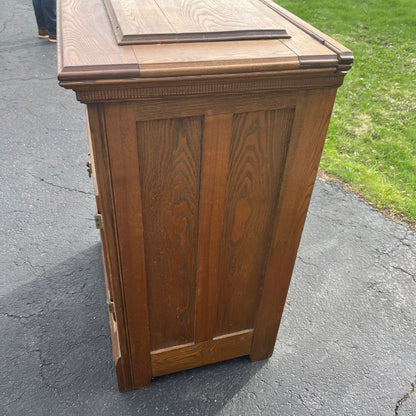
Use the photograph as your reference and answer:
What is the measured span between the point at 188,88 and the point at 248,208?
1.79 feet

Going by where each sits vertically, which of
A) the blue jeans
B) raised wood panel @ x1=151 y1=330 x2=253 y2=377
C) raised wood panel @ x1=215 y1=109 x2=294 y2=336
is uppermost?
raised wood panel @ x1=215 y1=109 x2=294 y2=336

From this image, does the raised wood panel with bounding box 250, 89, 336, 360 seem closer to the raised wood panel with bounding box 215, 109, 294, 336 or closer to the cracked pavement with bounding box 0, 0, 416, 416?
the raised wood panel with bounding box 215, 109, 294, 336

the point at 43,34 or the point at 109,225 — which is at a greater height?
the point at 109,225

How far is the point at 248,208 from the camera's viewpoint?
1.58 m

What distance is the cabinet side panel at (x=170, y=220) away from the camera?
1.31 m

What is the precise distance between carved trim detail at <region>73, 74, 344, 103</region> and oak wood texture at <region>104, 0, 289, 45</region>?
7.1 inches

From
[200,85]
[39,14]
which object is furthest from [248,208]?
[39,14]

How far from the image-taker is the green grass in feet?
11.3

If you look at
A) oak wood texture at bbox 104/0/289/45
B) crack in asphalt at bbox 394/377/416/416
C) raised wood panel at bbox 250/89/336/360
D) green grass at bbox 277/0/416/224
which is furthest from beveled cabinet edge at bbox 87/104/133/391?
green grass at bbox 277/0/416/224

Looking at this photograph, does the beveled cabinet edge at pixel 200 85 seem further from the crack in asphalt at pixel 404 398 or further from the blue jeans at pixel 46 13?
the blue jeans at pixel 46 13

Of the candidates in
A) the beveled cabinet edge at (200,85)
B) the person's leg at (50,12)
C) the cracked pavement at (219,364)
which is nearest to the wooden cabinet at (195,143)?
the beveled cabinet edge at (200,85)

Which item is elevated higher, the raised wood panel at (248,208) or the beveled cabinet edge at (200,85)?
the beveled cabinet edge at (200,85)

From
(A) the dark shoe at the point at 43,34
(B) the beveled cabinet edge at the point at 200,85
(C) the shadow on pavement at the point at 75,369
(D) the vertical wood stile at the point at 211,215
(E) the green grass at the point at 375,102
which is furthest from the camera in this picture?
(A) the dark shoe at the point at 43,34

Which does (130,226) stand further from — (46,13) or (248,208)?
(46,13)
